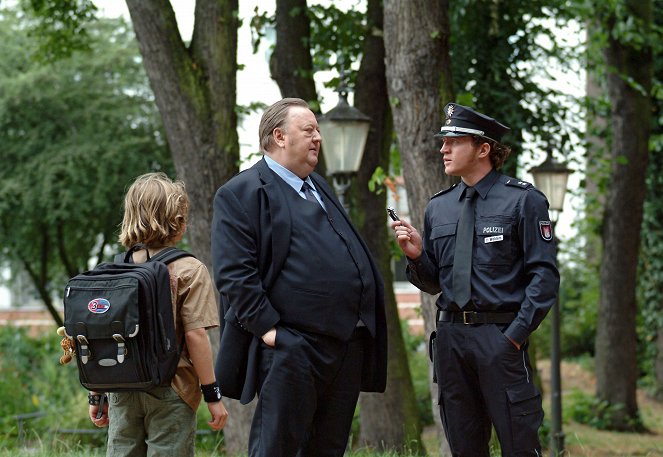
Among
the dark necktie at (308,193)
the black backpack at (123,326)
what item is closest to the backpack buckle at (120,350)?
the black backpack at (123,326)

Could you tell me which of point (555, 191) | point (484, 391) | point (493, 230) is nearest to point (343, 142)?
point (555, 191)

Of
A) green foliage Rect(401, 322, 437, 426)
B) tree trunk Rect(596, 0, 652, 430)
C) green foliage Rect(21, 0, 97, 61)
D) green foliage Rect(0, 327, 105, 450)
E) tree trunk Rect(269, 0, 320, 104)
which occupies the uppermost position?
green foliage Rect(21, 0, 97, 61)

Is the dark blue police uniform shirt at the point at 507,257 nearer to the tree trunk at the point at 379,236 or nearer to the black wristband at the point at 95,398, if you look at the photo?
the black wristband at the point at 95,398

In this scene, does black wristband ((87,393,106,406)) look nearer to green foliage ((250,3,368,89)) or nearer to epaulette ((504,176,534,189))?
epaulette ((504,176,534,189))

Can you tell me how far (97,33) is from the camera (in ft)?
87.2

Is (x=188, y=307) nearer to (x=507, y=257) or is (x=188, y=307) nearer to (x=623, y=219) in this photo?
(x=507, y=257)

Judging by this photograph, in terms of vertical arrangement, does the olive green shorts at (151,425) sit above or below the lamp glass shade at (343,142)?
below

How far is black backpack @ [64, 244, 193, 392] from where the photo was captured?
4242 millimetres

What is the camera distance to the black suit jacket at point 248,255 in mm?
4547

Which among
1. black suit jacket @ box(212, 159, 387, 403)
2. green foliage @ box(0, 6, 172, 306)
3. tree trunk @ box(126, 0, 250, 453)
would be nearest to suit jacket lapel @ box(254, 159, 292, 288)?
black suit jacket @ box(212, 159, 387, 403)

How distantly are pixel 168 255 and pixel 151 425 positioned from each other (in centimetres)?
72

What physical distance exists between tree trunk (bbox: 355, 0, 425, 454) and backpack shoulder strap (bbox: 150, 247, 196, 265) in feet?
24.5

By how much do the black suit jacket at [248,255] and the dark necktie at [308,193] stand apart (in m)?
0.16

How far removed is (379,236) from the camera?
481 inches
